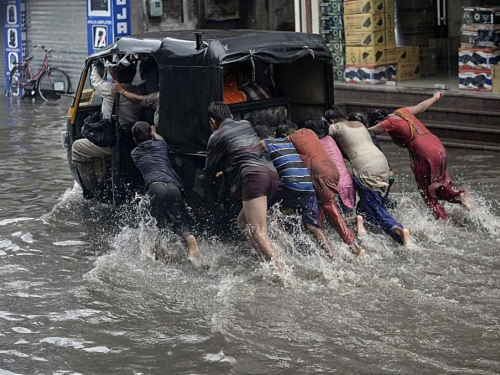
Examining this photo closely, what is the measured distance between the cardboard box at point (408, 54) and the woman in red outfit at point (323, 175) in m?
7.00

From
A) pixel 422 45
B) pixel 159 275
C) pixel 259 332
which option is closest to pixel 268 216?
pixel 159 275

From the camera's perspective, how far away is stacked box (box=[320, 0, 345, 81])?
48.7 ft

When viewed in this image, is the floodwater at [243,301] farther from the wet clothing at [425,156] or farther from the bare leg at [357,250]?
the wet clothing at [425,156]

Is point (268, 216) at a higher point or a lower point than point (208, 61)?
lower

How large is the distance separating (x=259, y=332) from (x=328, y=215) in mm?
1980

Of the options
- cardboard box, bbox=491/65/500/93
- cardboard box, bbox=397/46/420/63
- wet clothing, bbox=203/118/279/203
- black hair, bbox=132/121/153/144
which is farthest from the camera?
cardboard box, bbox=397/46/420/63

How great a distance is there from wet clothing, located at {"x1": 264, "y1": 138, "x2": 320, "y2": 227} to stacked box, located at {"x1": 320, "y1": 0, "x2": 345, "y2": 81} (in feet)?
24.5

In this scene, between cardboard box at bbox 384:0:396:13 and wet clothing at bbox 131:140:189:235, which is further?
cardboard box at bbox 384:0:396:13

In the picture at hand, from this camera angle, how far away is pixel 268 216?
7.77m

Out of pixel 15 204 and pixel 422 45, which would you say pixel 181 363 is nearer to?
pixel 15 204

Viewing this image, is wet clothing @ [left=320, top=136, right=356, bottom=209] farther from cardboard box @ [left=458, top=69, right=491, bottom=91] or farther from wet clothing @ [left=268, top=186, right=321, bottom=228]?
cardboard box @ [left=458, top=69, right=491, bottom=91]

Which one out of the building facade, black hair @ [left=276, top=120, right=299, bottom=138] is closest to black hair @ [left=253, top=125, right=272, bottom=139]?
black hair @ [left=276, top=120, right=299, bottom=138]

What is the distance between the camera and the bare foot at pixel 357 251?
768cm

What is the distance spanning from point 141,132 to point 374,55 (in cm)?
712
